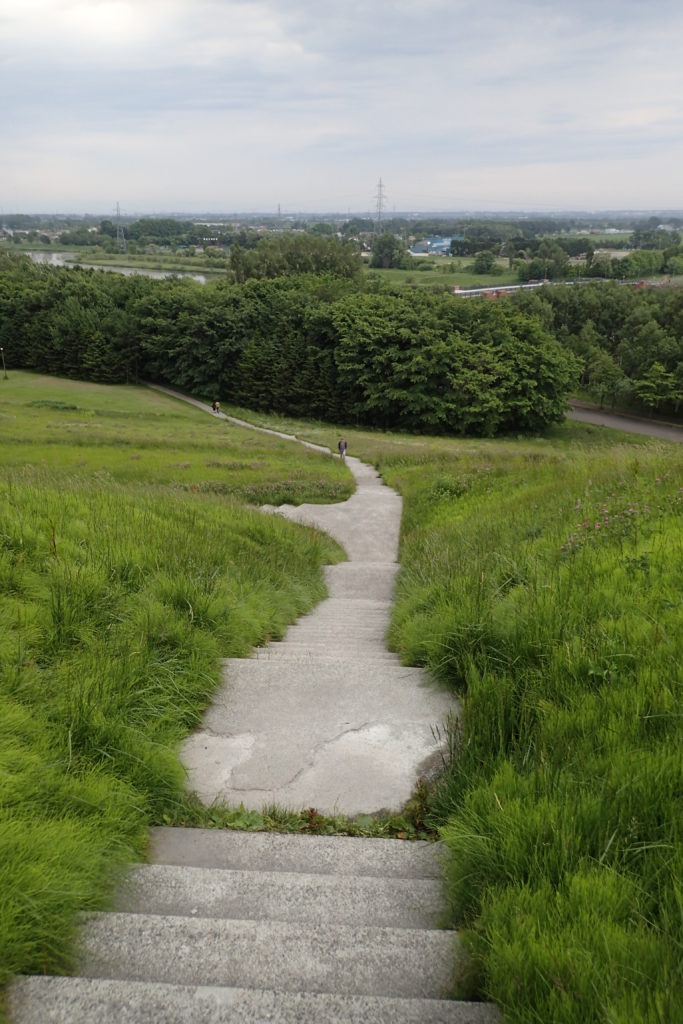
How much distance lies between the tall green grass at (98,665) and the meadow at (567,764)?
1.47 metres

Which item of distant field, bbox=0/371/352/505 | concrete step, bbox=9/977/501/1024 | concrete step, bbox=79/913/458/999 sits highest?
concrete step, bbox=9/977/501/1024

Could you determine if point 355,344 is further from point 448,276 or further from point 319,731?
point 448,276

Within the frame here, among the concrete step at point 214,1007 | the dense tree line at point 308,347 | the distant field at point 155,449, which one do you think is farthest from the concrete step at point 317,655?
the dense tree line at point 308,347

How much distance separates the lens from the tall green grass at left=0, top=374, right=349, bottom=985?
2.75 metres

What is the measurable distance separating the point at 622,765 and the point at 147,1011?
2033mm

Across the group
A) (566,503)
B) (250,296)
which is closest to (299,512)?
(566,503)

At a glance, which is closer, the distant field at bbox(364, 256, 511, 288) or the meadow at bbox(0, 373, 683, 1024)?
the meadow at bbox(0, 373, 683, 1024)

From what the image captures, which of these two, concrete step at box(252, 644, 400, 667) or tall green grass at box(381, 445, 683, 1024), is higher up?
tall green grass at box(381, 445, 683, 1024)

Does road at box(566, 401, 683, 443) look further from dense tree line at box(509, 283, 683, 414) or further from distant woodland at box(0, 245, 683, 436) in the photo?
distant woodland at box(0, 245, 683, 436)

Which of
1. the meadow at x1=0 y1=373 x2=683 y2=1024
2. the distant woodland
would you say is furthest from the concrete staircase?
the distant woodland

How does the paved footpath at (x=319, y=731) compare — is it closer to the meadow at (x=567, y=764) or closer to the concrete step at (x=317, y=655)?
the concrete step at (x=317, y=655)

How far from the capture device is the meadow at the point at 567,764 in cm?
213

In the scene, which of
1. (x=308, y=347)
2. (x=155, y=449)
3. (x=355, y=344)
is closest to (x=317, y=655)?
(x=155, y=449)

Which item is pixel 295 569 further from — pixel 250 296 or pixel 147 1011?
pixel 250 296
